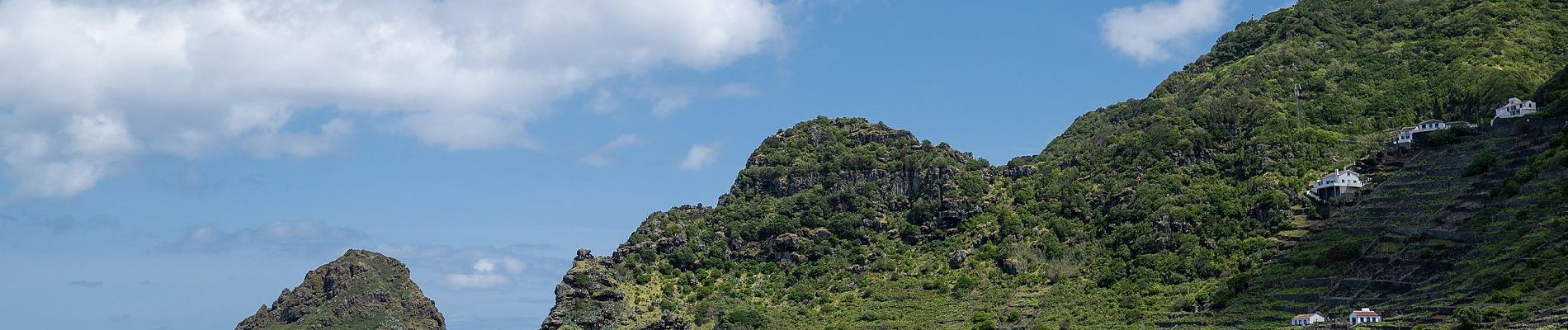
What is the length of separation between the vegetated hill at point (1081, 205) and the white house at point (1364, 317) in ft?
42.2

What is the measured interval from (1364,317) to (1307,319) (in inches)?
156

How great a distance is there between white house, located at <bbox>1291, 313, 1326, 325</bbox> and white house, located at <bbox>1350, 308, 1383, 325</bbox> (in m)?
2.28

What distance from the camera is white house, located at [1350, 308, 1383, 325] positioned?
364ft

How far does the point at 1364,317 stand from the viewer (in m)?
111

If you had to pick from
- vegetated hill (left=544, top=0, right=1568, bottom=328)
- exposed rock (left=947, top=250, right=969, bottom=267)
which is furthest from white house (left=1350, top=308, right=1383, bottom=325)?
exposed rock (left=947, top=250, right=969, bottom=267)

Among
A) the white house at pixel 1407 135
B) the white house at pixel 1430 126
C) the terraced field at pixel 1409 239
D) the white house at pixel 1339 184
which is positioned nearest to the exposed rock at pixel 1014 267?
the terraced field at pixel 1409 239

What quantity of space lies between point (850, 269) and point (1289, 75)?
46.3 metres

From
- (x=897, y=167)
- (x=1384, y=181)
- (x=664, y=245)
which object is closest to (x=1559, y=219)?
(x=1384, y=181)

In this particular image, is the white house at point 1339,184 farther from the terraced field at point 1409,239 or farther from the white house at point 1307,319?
the white house at point 1307,319

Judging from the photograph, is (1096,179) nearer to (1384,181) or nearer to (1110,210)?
(1110,210)

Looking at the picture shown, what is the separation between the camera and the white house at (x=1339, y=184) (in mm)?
136375

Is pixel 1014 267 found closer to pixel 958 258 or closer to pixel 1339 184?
pixel 958 258

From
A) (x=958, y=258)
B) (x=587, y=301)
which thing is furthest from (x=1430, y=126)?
(x=587, y=301)

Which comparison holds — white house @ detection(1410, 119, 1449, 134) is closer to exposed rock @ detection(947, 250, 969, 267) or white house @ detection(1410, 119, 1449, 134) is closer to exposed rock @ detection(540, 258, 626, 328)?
exposed rock @ detection(947, 250, 969, 267)
